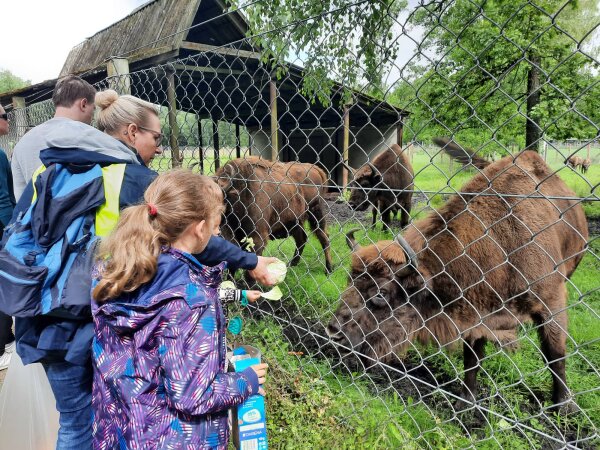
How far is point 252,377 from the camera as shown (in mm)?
1698

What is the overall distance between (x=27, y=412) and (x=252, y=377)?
5.94ft

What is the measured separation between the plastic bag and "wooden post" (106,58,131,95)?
9.86 feet

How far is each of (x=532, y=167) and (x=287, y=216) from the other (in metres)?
3.80

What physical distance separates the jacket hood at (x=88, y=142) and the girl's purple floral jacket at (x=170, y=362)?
700 mm

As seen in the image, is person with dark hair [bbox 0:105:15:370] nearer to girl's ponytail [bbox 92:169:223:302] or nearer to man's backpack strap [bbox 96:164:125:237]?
man's backpack strap [bbox 96:164:125:237]

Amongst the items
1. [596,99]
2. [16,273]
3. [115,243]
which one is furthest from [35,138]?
[596,99]

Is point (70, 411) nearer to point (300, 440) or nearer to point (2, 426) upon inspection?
point (2, 426)

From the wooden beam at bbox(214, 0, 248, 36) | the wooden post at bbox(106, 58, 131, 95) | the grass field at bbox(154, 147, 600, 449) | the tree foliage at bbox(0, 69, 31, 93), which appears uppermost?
the wooden beam at bbox(214, 0, 248, 36)

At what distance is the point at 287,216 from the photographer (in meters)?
6.35

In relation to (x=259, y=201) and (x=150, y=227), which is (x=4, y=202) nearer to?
(x=259, y=201)

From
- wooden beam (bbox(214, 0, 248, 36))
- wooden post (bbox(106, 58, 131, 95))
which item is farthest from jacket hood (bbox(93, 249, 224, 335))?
wooden beam (bbox(214, 0, 248, 36))

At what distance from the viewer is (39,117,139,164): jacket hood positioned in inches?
75.4

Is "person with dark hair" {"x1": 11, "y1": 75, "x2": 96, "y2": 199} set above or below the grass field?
above

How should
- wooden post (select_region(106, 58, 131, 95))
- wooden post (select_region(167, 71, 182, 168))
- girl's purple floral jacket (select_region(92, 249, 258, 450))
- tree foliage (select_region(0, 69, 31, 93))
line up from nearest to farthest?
1. girl's purple floral jacket (select_region(92, 249, 258, 450))
2. wooden post (select_region(167, 71, 182, 168))
3. wooden post (select_region(106, 58, 131, 95))
4. tree foliage (select_region(0, 69, 31, 93))
